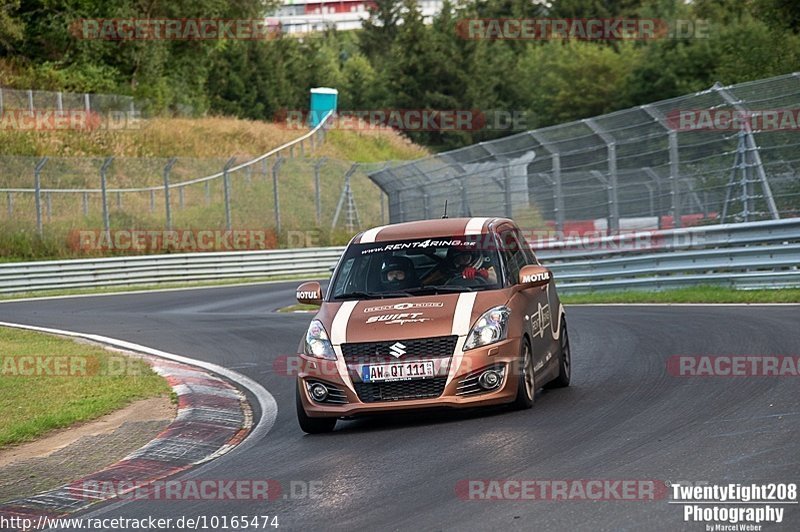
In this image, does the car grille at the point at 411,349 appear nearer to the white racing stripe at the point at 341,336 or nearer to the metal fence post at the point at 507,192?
the white racing stripe at the point at 341,336

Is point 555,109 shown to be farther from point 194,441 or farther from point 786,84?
point 194,441

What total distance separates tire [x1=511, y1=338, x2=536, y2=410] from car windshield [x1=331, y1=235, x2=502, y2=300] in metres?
0.66

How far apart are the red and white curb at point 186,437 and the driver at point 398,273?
5.03 feet

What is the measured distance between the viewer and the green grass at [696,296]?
17109mm

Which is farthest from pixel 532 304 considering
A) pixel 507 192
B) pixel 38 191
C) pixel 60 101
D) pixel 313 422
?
pixel 60 101

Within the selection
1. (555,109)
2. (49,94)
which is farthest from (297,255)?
(555,109)

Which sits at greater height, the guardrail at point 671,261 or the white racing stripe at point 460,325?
the white racing stripe at point 460,325

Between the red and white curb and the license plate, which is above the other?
the license plate

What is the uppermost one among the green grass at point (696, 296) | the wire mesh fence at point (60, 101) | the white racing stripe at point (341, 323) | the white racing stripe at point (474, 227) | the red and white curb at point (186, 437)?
the wire mesh fence at point (60, 101)

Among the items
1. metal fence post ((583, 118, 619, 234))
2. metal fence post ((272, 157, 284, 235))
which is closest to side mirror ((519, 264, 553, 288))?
metal fence post ((583, 118, 619, 234))

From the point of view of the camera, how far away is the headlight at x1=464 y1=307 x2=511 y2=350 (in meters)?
9.05

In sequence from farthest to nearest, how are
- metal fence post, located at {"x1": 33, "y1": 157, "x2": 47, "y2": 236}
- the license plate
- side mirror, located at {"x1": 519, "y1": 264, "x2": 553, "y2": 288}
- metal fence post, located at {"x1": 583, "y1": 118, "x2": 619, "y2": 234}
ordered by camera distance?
1. metal fence post, located at {"x1": 33, "y1": 157, "x2": 47, "y2": 236}
2. metal fence post, located at {"x1": 583, "y1": 118, "x2": 619, "y2": 234}
3. side mirror, located at {"x1": 519, "y1": 264, "x2": 553, "y2": 288}
4. the license plate

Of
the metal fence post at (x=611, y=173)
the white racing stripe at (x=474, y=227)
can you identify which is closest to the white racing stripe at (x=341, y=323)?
the white racing stripe at (x=474, y=227)

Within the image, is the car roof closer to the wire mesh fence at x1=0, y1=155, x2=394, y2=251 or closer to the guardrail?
→ the guardrail
